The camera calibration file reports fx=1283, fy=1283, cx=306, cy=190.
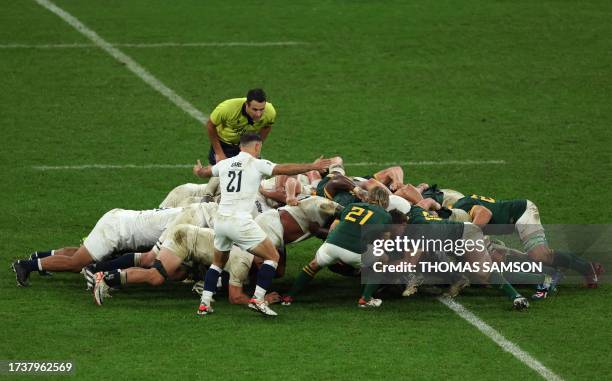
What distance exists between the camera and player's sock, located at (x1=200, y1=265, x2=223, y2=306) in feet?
39.2

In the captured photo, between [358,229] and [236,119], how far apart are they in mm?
2852

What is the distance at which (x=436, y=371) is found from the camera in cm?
1059

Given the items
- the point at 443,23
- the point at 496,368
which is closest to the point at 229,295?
the point at 496,368

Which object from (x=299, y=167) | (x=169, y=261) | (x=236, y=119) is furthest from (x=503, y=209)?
(x=169, y=261)

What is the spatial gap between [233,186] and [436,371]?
274cm

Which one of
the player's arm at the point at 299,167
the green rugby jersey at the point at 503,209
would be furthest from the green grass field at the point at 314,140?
the player's arm at the point at 299,167

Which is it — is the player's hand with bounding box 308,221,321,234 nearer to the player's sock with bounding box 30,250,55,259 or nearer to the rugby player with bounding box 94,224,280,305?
the rugby player with bounding box 94,224,280,305

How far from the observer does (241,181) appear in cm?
1202

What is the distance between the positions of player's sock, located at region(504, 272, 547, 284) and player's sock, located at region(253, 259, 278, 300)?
2471 millimetres

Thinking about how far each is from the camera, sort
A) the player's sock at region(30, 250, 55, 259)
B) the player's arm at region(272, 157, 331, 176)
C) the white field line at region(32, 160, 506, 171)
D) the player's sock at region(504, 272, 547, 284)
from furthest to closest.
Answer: the white field line at region(32, 160, 506, 171), the player's sock at region(30, 250, 55, 259), the player's sock at region(504, 272, 547, 284), the player's arm at region(272, 157, 331, 176)

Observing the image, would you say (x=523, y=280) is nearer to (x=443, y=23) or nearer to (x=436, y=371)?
(x=436, y=371)

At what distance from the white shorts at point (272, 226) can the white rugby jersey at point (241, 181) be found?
66 cm

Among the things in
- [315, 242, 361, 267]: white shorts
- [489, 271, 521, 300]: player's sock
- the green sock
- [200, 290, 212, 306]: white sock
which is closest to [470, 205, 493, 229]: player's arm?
[489, 271, 521, 300]: player's sock

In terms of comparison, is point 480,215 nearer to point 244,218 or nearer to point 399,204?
point 399,204
